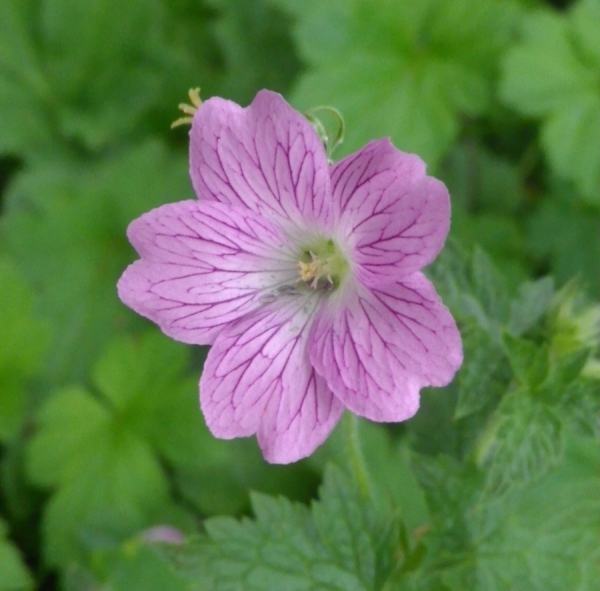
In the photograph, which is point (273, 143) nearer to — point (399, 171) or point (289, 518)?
point (399, 171)

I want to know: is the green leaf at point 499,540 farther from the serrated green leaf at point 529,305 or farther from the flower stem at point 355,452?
the serrated green leaf at point 529,305

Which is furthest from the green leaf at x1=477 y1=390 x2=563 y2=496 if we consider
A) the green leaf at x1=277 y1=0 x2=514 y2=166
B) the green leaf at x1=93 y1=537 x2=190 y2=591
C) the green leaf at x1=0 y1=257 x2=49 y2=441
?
the green leaf at x1=0 y1=257 x2=49 y2=441

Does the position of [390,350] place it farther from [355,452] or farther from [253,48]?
[253,48]

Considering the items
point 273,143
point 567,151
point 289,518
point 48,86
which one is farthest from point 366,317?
point 48,86

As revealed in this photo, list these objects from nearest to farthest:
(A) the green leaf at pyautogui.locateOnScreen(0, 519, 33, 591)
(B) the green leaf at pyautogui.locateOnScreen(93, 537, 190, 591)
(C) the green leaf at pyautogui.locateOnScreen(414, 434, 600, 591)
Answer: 1. (C) the green leaf at pyautogui.locateOnScreen(414, 434, 600, 591)
2. (A) the green leaf at pyautogui.locateOnScreen(0, 519, 33, 591)
3. (B) the green leaf at pyautogui.locateOnScreen(93, 537, 190, 591)

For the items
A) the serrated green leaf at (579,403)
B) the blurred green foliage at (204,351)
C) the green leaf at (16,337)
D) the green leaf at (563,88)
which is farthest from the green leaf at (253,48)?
the serrated green leaf at (579,403)

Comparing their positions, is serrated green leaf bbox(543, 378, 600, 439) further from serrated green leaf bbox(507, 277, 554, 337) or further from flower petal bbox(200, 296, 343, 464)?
flower petal bbox(200, 296, 343, 464)
